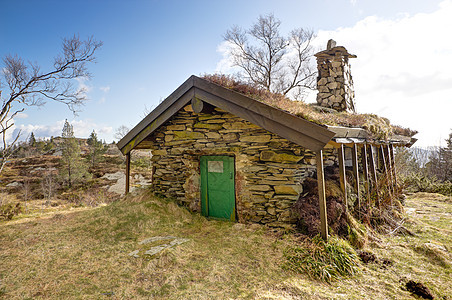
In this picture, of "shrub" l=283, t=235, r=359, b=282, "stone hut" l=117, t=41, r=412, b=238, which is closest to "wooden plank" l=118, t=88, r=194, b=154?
"stone hut" l=117, t=41, r=412, b=238

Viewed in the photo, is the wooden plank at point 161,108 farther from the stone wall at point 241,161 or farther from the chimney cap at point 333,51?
the chimney cap at point 333,51

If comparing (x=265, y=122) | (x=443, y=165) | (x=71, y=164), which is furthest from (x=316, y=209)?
(x=71, y=164)

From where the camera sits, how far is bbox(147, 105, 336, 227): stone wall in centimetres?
477

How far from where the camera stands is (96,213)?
19.4 ft

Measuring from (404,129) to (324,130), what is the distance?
6.25 metres

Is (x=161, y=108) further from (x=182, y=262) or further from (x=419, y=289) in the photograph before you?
(x=419, y=289)

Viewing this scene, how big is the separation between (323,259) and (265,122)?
102 inches

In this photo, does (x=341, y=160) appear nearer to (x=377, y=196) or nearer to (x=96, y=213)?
(x=377, y=196)

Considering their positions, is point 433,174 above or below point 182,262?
above

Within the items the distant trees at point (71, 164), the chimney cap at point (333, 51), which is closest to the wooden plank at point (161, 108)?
the chimney cap at point (333, 51)

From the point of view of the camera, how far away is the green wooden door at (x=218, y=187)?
218 inches

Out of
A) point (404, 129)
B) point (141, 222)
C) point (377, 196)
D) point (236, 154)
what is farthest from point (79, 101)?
point (404, 129)

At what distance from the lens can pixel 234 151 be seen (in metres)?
5.29

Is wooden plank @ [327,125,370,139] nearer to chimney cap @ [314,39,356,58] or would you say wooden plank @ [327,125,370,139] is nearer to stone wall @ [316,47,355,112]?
stone wall @ [316,47,355,112]
